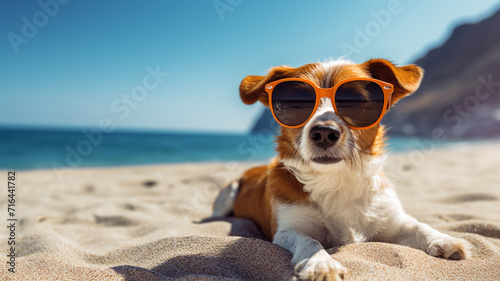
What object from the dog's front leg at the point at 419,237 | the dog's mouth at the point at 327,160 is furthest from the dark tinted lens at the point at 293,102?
the dog's front leg at the point at 419,237

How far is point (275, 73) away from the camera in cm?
284

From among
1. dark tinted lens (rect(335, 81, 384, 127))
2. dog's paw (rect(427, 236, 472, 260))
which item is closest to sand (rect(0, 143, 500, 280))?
dog's paw (rect(427, 236, 472, 260))

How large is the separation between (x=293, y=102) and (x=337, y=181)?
69 centimetres

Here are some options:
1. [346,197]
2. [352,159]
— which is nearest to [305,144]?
[352,159]

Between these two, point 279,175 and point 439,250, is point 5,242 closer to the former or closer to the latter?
point 279,175

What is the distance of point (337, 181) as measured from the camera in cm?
257

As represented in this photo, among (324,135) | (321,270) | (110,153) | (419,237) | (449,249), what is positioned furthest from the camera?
(110,153)

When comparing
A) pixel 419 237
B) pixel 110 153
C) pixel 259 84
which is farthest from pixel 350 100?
pixel 110 153

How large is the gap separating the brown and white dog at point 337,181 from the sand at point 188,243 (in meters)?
0.29

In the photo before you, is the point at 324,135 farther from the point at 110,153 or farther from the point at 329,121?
the point at 110,153

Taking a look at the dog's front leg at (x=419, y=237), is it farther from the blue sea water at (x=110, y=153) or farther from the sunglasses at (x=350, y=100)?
the sunglasses at (x=350, y=100)

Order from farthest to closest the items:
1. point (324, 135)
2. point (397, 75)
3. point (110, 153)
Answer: point (110, 153), point (397, 75), point (324, 135)

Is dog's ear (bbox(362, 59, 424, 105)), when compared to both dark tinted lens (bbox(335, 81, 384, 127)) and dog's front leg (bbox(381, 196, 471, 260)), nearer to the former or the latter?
dark tinted lens (bbox(335, 81, 384, 127))

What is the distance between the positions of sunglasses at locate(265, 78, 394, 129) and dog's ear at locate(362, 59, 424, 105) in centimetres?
13
